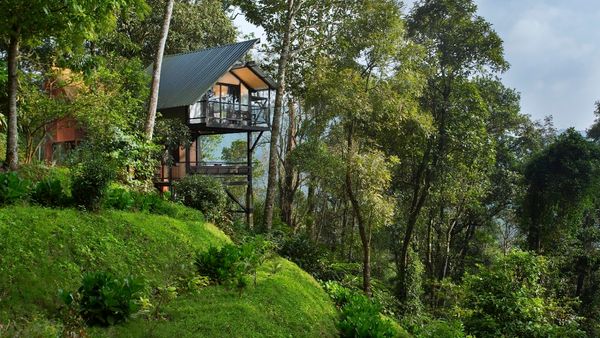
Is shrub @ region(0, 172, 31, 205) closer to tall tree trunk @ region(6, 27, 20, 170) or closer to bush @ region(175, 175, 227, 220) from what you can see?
tall tree trunk @ region(6, 27, 20, 170)

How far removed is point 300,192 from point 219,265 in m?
17.1

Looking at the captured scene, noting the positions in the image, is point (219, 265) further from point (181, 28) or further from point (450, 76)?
point (181, 28)

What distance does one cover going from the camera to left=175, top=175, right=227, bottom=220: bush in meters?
10.8

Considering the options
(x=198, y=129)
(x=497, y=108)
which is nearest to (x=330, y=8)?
(x=198, y=129)

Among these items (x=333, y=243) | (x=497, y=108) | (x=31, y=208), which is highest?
(x=497, y=108)

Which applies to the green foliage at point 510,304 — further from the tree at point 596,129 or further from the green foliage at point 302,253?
the tree at point 596,129

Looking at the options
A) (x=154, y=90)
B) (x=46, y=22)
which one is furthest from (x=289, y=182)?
→ (x=46, y=22)

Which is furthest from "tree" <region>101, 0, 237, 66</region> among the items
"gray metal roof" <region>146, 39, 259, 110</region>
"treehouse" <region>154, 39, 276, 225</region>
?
"treehouse" <region>154, 39, 276, 225</region>

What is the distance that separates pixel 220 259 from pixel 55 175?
14.8ft

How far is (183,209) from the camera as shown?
9.70m

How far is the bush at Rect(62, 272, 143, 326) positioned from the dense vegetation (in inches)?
0.7

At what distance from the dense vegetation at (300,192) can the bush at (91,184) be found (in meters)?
0.03

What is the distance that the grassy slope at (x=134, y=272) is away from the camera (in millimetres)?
4984

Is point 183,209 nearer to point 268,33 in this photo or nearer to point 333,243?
point 268,33
